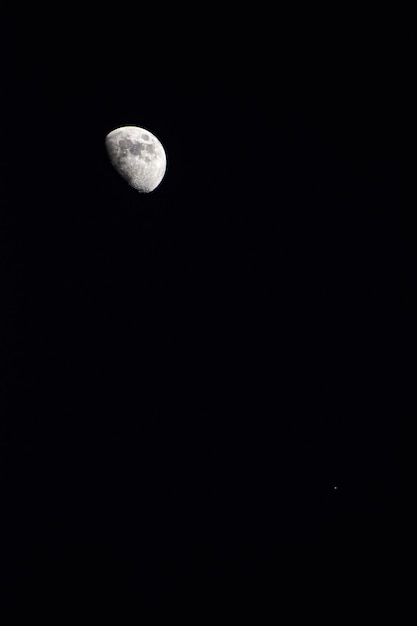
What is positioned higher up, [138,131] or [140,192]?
[138,131]

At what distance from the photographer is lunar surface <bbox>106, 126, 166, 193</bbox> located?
2.62m

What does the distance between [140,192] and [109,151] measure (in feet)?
1.11

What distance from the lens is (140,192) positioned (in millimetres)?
2717

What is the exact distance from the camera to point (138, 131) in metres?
2.72

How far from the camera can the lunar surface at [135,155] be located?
2.62 meters

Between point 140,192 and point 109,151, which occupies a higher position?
point 109,151

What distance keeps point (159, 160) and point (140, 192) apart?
0.27 metres

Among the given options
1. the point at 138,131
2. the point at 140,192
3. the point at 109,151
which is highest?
the point at 138,131

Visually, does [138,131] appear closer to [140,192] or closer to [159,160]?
[159,160]

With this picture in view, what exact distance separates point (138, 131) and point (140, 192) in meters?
0.42

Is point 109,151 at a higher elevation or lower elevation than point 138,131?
lower

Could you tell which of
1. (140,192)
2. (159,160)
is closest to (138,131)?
(159,160)

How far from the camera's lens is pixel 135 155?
8.60 feet
